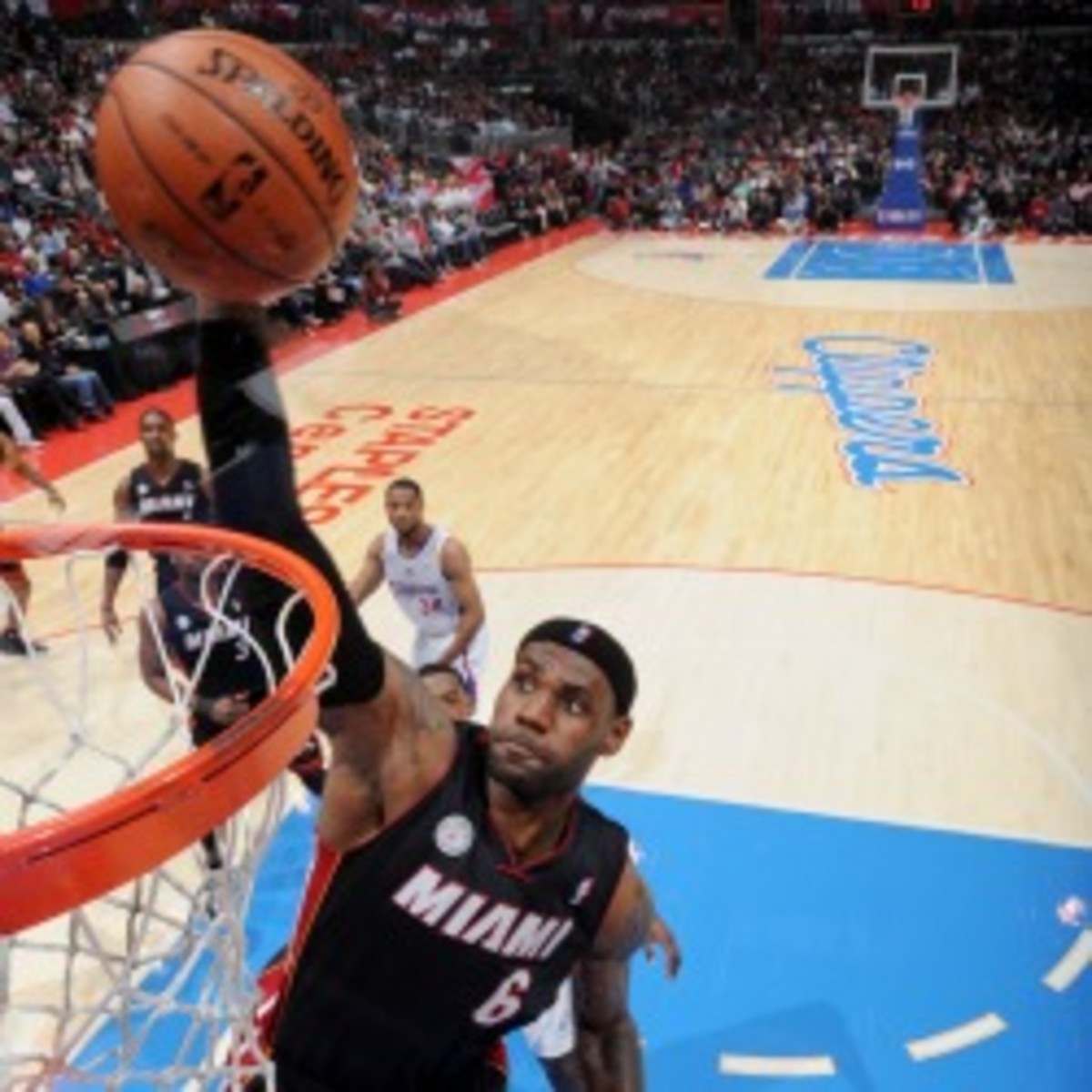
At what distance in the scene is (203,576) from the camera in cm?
273

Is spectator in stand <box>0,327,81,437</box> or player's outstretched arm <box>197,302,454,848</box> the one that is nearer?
player's outstretched arm <box>197,302,454,848</box>

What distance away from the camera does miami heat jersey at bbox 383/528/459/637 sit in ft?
15.7

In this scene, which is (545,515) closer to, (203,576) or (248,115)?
(203,576)

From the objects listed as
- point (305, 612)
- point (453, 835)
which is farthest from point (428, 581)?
point (305, 612)

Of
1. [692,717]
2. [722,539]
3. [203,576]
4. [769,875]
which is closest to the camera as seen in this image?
[203,576]

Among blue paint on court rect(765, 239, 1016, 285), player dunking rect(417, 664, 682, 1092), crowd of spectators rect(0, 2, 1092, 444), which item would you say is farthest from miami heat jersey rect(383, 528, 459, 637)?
blue paint on court rect(765, 239, 1016, 285)

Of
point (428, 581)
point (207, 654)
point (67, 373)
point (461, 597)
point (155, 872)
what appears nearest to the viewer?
point (155, 872)

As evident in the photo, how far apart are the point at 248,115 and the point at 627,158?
2904cm

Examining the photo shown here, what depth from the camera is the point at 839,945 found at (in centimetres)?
414

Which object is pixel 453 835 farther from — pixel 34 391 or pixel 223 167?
pixel 34 391

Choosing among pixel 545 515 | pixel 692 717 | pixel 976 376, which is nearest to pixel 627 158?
pixel 976 376

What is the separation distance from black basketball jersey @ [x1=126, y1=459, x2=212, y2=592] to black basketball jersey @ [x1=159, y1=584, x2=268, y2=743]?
78 centimetres

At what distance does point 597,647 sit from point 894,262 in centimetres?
1885

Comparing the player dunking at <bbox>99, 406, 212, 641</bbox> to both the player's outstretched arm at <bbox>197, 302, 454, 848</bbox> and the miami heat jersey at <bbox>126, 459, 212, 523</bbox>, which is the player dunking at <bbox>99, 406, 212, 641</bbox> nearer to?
the miami heat jersey at <bbox>126, 459, 212, 523</bbox>
